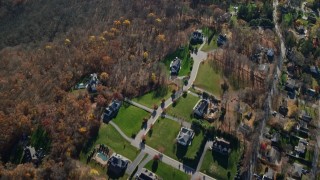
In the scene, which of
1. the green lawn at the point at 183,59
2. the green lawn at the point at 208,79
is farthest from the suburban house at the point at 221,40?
the green lawn at the point at 208,79

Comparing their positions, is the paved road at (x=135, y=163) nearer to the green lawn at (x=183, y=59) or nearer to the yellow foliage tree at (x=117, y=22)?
the green lawn at (x=183, y=59)

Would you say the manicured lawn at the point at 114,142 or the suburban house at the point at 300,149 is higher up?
the suburban house at the point at 300,149

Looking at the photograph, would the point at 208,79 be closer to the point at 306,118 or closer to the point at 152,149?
the point at 306,118

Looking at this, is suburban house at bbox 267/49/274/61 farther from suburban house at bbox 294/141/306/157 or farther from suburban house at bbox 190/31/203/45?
suburban house at bbox 294/141/306/157

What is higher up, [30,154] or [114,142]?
[114,142]

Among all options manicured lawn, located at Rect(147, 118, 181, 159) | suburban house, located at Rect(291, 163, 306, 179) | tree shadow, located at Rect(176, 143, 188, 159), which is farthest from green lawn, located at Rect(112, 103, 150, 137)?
suburban house, located at Rect(291, 163, 306, 179)

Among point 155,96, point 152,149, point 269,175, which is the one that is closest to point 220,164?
point 269,175

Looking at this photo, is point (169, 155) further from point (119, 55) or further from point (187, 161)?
point (119, 55)

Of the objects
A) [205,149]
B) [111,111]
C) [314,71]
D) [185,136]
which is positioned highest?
[314,71]

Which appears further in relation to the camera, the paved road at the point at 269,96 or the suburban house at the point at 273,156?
the suburban house at the point at 273,156
